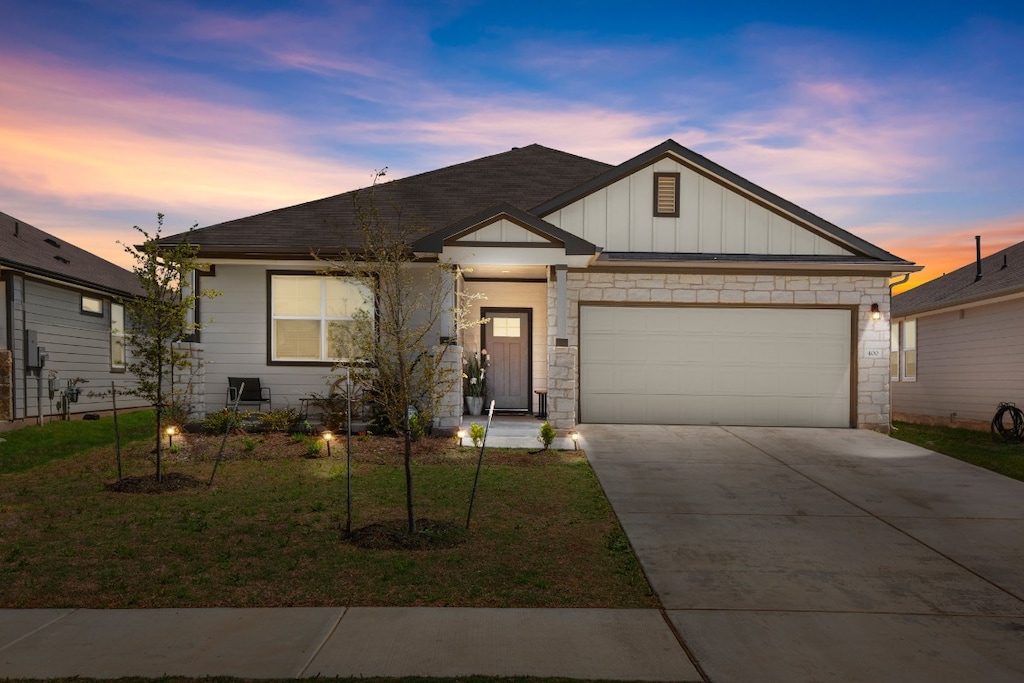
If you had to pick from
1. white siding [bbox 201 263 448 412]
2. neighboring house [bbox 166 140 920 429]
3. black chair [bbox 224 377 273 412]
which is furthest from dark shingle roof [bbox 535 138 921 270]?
black chair [bbox 224 377 273 412]

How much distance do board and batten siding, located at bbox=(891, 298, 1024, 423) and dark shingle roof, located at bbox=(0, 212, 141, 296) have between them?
21.8 m

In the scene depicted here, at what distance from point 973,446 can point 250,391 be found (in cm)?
1397

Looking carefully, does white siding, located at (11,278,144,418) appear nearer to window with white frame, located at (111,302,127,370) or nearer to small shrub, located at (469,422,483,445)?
window with white frame, located at (111,302,127,370)

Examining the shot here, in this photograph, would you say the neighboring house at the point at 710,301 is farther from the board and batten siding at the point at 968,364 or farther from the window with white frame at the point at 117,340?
the window with white frame at the point at 117,340

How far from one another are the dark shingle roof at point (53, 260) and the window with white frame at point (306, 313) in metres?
6.32

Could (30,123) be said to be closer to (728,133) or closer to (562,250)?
(562,250)

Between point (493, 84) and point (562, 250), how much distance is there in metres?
7.38

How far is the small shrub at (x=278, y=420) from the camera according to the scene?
520 inches

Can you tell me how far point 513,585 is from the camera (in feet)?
18.1

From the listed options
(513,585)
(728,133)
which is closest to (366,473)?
(513,585)

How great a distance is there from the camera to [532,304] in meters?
15.4

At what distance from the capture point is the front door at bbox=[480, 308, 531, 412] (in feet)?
50.6

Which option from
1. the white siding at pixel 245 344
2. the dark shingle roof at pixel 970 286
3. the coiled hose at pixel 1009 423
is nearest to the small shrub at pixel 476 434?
the white siding at pixel 245 344

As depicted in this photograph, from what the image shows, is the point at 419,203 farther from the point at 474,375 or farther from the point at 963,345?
the point at 963,345
